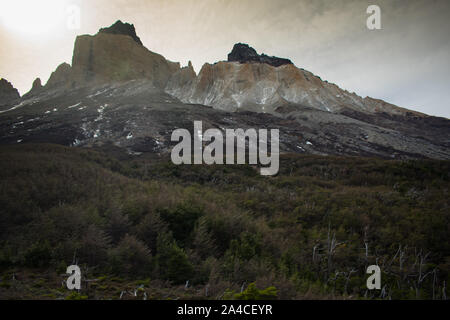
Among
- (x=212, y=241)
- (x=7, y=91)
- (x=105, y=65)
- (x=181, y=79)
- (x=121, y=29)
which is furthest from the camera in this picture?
(x=121, y=29)

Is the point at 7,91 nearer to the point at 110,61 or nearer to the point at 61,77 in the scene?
the point at 61,77

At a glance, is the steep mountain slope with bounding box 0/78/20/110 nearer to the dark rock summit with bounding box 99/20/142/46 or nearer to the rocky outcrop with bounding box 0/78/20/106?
the rocky outcrop with bounding box 0/78/20/106

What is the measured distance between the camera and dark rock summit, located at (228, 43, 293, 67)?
132m

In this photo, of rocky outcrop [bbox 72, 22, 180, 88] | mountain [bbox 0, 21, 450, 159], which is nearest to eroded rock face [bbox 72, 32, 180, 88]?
rocky outcrop [bbox 72, 22, 180, 88]

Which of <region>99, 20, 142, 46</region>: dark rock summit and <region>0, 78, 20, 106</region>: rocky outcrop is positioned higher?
<region>99, 20, 142, 46</region>: dark rock summit

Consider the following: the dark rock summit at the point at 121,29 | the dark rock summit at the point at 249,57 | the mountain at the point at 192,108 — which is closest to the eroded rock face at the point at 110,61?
the mountain at the point at 192,108

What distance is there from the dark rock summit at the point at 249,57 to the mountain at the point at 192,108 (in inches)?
29.8

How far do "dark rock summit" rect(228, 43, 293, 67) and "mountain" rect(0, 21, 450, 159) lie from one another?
757 mm

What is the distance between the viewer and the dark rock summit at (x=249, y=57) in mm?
132250

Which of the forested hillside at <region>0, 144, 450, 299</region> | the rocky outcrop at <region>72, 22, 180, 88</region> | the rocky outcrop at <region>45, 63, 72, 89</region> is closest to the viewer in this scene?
the forested hillside at <region>0, 144, 450, 299</region>

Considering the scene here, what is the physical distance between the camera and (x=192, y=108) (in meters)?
67.1

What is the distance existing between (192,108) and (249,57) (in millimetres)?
86346

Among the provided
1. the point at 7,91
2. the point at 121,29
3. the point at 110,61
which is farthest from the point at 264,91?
the point at 7,91
